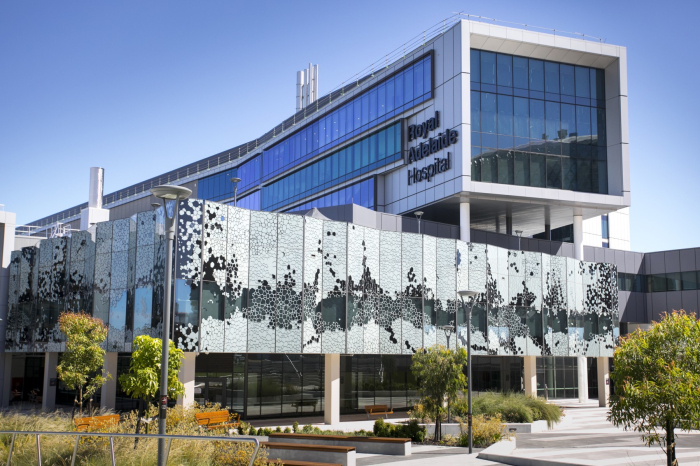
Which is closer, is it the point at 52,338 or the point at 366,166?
the point at 52,338

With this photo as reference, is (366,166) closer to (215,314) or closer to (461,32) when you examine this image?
(461,32)

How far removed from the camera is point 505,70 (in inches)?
1873

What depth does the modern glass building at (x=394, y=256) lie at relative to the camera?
3262cm

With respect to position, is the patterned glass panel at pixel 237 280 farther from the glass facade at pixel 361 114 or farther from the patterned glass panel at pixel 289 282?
the glass facade at pixel 361 114

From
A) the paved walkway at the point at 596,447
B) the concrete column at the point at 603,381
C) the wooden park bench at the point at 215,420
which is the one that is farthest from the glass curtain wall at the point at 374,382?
the concrete column at the point at 603,381

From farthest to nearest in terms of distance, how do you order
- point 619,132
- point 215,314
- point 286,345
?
point 619,132 → point 286,345 → point 215,314

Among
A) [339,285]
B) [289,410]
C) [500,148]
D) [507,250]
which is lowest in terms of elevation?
[289,410]

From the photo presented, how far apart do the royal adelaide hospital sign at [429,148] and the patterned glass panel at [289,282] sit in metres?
15.2

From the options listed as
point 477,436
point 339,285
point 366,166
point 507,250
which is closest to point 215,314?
point 339,285

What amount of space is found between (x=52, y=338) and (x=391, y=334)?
758 inches

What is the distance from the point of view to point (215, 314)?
102 feet

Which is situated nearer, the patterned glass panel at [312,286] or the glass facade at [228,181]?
the patterned glass panel at [312,286]

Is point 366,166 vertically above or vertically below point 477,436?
above

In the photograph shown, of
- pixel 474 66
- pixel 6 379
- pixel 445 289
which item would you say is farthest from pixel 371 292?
pixel 6 379
